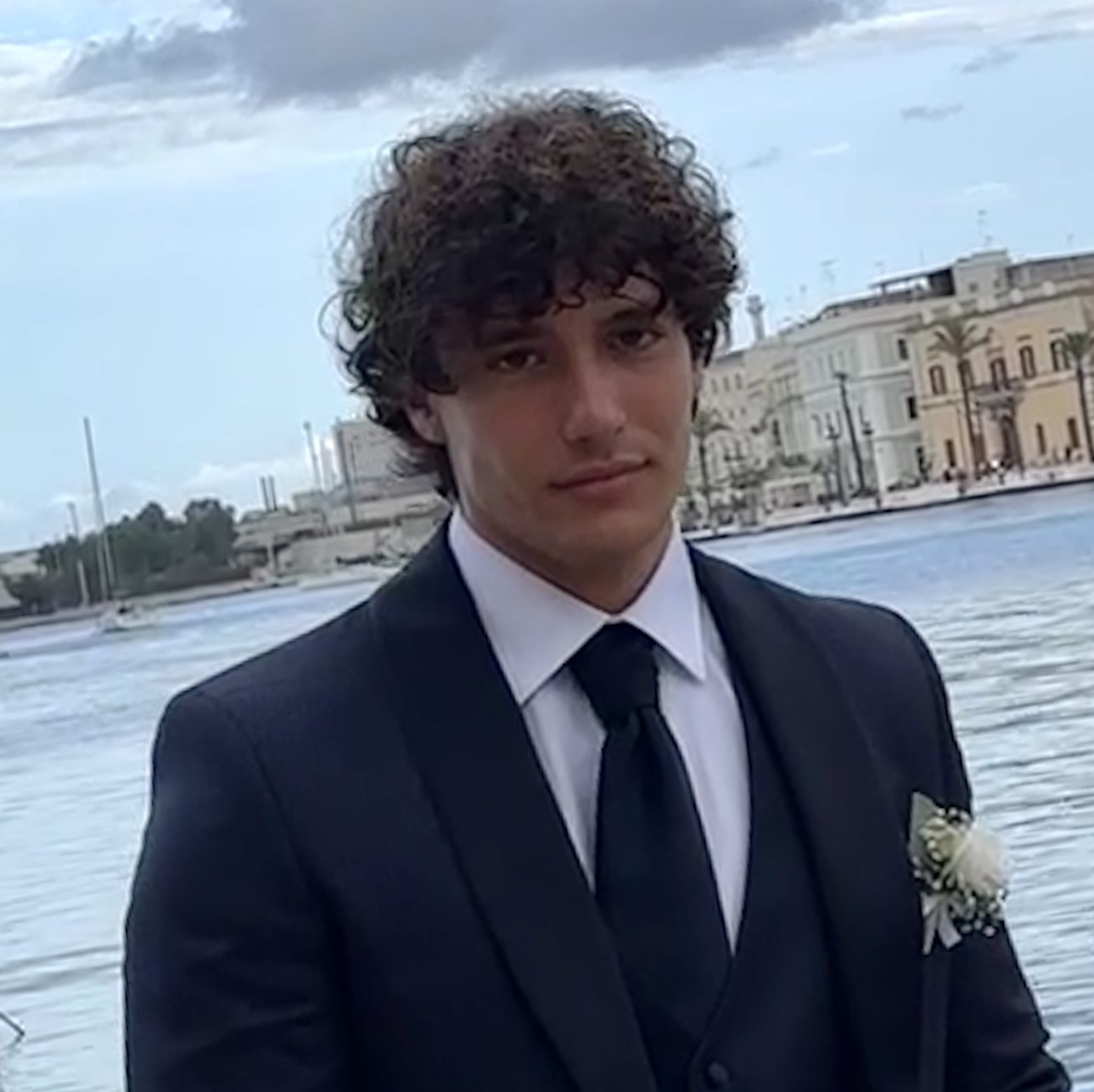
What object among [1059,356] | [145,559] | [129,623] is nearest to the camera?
[145,559]

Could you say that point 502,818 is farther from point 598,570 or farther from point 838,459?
point 838,459

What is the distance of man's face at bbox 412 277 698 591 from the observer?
1932 mm

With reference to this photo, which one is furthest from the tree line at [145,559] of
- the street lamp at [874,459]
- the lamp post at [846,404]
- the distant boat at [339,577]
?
the street lamp at [874,459]

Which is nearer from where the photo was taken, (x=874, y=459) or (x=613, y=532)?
(x=613, y=532)

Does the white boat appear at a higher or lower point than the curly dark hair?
lower

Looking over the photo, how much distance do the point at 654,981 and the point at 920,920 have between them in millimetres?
207

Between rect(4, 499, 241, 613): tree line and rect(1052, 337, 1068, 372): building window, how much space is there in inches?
1608

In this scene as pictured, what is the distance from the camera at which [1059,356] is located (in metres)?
55.1

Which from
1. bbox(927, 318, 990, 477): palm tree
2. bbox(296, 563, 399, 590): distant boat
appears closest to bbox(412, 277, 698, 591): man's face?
bbox(296, 563, 399, 590): distant boat

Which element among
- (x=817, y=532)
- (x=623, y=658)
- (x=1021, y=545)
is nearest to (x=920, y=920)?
(x=623, y=658)

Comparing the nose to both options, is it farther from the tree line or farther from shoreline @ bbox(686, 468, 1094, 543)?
shoreline @ bbox(686, 468, 1094, 543)

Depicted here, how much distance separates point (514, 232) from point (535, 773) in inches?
12.9

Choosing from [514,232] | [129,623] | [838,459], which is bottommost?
[129,623]

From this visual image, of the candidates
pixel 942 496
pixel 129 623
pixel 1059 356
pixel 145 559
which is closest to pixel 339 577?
→ pixel 145 559
